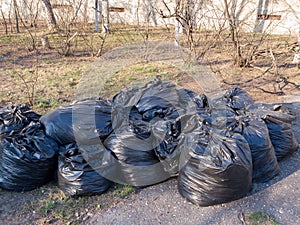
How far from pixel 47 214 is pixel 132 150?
30.5 inches

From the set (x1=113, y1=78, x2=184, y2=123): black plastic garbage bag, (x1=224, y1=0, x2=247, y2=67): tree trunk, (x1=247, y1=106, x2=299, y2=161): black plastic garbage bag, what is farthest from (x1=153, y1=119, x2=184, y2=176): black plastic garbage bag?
(x1=224, y1=0, x2=247, y2=67): tree trunk

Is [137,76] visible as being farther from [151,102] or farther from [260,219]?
[260,219]

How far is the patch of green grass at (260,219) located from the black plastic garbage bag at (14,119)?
1974mm

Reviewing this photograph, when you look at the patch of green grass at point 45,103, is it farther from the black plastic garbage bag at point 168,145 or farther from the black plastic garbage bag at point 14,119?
the black plastic garbage bag at point 168,145

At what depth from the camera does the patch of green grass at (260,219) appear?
1.88m

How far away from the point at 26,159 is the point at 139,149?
86 centimetres

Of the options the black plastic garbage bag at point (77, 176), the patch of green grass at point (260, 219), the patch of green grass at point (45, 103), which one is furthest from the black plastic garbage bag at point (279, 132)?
the patch of green grass at point (45, 103)

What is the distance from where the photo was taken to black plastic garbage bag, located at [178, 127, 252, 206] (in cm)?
186

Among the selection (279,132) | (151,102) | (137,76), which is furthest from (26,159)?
(137,76)

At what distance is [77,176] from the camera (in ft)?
6.86

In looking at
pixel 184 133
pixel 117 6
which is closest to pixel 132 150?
pixel 184 133

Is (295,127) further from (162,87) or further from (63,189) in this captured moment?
(63,189)

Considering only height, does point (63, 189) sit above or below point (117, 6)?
below

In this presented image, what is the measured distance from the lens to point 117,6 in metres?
11.3
